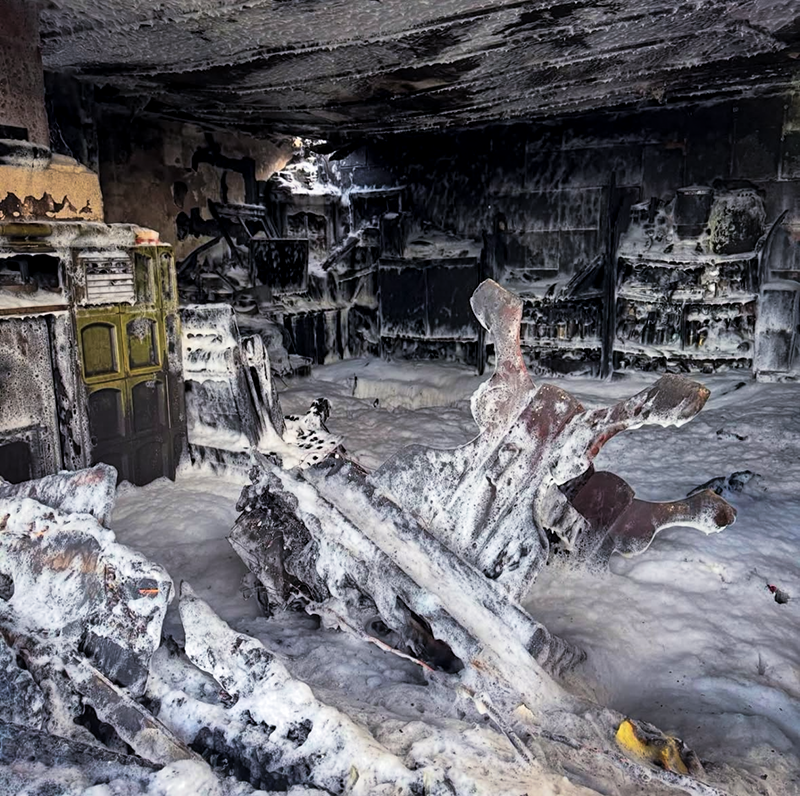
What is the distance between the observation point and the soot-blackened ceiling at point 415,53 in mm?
4051

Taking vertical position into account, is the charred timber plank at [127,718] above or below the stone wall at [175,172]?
below

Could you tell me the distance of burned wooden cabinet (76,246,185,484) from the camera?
13.2 ft

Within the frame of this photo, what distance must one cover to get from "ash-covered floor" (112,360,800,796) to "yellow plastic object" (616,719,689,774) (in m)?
0.13

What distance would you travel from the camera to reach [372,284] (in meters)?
9.05

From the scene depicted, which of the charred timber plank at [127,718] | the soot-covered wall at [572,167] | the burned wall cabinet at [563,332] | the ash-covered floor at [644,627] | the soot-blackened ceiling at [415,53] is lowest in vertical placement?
the ash-covered floor at [644,627]

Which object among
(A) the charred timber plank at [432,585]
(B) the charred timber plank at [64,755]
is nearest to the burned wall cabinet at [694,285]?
(A) the charred timber plank at [432,585]

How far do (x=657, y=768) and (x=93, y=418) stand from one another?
348 cm

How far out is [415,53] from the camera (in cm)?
486

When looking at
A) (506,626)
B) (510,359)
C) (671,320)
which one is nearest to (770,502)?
(510,359)

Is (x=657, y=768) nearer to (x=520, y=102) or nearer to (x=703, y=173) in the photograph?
(x=520, y=102)

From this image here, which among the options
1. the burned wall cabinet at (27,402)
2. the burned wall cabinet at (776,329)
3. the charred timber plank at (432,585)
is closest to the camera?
the charred timber plank at (432,585)

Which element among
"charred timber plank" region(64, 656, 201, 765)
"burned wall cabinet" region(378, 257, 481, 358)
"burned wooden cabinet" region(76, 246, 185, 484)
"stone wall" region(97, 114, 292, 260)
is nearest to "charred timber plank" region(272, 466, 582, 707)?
"charred timber plank" region(64, 656, 201, 765)

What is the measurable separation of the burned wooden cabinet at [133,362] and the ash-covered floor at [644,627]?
25 cm

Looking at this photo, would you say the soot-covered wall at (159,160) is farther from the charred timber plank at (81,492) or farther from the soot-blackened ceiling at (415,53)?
the charred timber plank at (81,492)
